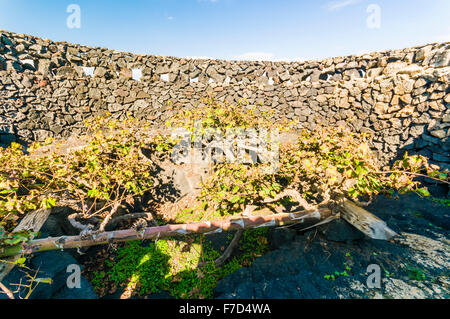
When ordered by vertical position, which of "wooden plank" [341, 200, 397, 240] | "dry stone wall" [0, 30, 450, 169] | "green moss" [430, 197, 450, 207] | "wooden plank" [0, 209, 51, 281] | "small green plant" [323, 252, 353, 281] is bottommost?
"small green plant" [323, 252, 353, 281]

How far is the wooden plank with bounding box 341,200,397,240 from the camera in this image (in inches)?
119

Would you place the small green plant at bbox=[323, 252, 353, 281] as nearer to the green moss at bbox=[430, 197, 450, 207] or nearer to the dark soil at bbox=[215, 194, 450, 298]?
the dark soil at bbox=[215, 194, 450, 298]

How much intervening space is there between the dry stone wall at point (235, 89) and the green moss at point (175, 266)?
201 inches

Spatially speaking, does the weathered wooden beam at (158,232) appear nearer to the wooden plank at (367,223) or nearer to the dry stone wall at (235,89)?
the wooden plank at (367,223)

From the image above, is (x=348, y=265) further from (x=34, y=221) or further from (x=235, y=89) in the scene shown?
(x=235, y=89)

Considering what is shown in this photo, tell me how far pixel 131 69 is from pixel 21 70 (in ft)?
13.4

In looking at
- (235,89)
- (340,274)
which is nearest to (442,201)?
(340,274)

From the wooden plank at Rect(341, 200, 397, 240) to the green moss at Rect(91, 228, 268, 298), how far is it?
2148 mm

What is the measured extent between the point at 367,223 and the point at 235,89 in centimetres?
845

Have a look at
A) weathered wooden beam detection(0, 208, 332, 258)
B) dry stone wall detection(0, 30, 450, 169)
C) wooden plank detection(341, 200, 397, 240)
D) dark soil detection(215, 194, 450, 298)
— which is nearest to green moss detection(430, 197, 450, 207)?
dark soil detection(215, 194, 450, 298)

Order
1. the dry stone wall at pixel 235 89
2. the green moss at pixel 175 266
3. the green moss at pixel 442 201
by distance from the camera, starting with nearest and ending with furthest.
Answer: the green moss at pixel 175 266 < the green moss at pixel 442 201 < the dry stone wall at pixel 235 89

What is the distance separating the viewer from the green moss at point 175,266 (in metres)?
3.94

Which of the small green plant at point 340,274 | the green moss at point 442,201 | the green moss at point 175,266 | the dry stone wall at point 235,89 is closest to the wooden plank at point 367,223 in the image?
the small green plant at point 340,274
